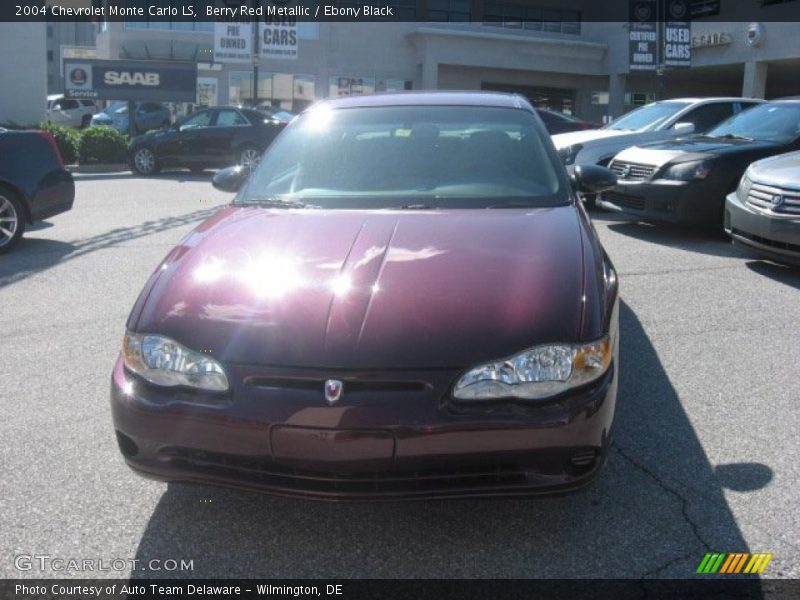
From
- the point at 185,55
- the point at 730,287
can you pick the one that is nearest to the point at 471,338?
the point at 730,287

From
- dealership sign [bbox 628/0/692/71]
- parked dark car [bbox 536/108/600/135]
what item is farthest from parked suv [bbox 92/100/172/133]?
dealership sign [bbox 628/0/692/71]

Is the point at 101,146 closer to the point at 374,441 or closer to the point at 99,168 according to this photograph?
the point at 99,168

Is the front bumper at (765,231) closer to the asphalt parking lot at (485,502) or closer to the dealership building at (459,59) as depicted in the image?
the asphalt parking lot at (485,502)

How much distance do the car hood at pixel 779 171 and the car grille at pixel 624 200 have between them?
5.57 ft

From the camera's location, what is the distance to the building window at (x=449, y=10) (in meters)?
38.6

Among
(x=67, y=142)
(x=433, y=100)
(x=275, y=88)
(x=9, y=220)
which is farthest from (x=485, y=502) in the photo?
(x=275, y=88)

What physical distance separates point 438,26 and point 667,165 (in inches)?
1183

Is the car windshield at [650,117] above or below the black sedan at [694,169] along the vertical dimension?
above

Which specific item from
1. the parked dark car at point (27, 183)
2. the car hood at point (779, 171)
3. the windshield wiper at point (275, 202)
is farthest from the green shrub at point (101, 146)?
the windshield wiper at point (275, 202)

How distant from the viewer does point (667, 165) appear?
29.6ft

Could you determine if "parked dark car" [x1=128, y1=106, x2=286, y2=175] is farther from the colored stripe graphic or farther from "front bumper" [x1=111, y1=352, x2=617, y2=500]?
the colored stripe graphic

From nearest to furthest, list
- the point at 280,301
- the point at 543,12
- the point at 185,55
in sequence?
1. the point at 280,301
2. the point at 185,55
3. the point at 543,12

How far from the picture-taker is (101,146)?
1917 centimetres

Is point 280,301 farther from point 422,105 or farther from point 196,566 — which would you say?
point 422,105
